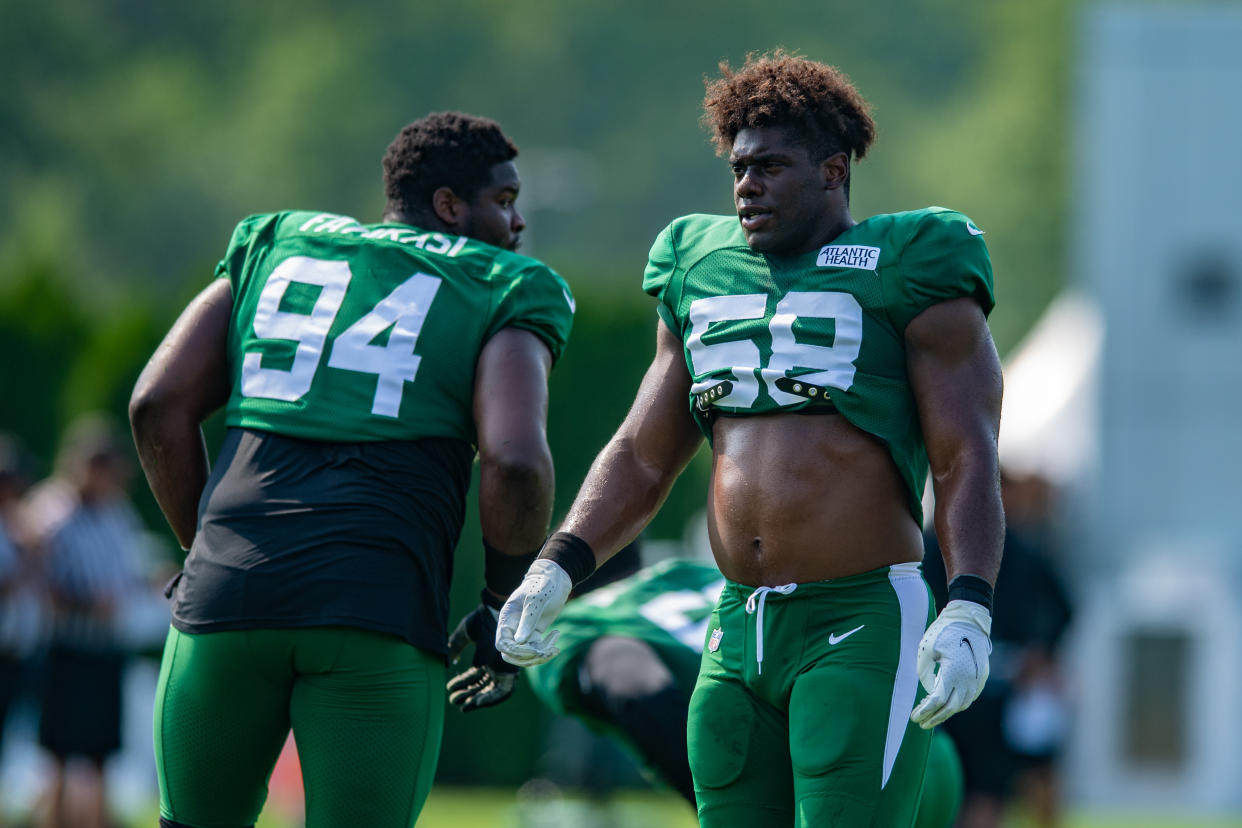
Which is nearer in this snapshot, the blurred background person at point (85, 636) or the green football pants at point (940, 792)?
the green football pants at point (940, 792)

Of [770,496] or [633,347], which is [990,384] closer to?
[770,496]

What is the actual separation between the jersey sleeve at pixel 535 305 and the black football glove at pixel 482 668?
0.61m

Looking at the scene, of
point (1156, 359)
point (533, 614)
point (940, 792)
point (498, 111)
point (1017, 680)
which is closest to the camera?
point (533, 614)

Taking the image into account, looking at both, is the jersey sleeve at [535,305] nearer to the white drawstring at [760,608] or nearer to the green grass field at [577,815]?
the white drawstring at [760,608]

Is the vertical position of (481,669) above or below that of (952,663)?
below

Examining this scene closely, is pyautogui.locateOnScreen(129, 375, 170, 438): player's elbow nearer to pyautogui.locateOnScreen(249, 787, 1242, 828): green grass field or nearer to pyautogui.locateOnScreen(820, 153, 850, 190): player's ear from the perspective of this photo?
pyautogui.locateOnScreen(820, 153, 850, 190): player's ear

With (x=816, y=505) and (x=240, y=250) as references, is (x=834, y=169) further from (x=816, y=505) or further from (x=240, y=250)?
(x=240, y=250)

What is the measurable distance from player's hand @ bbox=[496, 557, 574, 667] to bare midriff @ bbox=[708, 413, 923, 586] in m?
0.38

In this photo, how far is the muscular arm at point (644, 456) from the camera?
12.2ft

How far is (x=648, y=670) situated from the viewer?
476cm

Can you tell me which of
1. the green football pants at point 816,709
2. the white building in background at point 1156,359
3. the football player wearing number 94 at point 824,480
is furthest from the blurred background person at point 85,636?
the white building in background at point 1156,359

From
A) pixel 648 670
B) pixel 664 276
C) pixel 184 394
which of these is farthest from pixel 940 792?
pixel 184 394

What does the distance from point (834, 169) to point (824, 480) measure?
67cm

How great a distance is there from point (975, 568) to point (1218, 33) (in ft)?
A: 44.8
